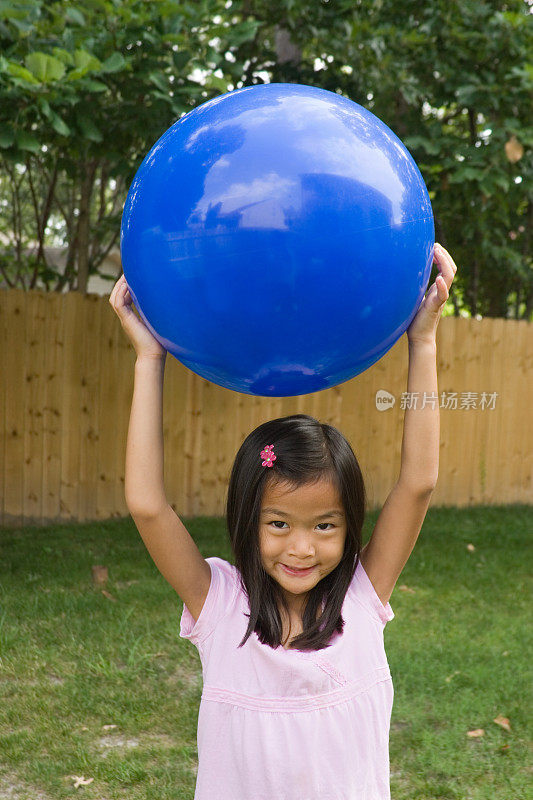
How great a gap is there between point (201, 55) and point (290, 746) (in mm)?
4492

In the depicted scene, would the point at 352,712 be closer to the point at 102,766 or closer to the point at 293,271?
the point at 293,271

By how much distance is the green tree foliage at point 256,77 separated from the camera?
4566mm

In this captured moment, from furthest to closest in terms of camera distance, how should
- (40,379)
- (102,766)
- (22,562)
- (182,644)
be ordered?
(40,379), (22,562), (182,644), (102,766)

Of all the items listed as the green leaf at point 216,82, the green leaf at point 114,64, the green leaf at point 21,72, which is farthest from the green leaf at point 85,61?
the green leaf at point 216,82

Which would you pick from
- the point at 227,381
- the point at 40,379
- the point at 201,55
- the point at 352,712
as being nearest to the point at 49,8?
the point at 201,55

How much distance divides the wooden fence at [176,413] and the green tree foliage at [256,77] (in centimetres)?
94

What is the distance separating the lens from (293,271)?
4.57 ft

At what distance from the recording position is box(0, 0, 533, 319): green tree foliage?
4566 millimetres

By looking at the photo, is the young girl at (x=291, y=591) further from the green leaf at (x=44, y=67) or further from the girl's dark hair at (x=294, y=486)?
the green leaf at (x=44, y=67)

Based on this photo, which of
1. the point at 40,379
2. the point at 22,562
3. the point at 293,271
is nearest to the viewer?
the point at 293,271

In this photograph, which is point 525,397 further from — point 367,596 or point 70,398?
point 367,596

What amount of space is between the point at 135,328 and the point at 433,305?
62cm

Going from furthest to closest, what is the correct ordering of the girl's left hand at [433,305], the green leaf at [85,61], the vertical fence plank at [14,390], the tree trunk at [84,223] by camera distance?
the tree trunk at [84,223] < the vertical fence plank at [14,390] < the green leaf at [85,61] < the girl's left hand at [433,305]

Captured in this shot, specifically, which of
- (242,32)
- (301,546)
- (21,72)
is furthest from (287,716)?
(242,32)
